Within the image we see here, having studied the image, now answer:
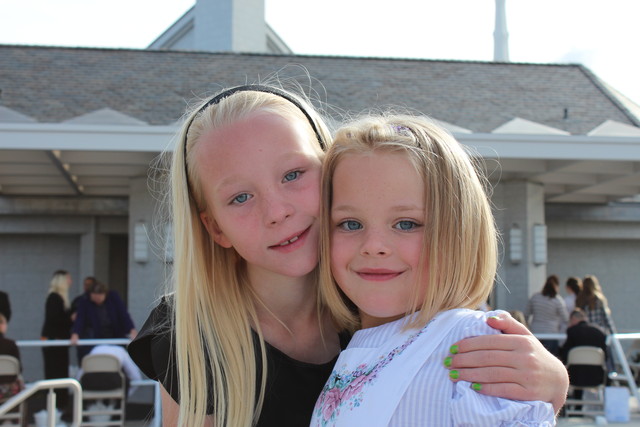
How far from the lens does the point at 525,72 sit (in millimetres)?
13500

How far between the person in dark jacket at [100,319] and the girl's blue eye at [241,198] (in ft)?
22.6

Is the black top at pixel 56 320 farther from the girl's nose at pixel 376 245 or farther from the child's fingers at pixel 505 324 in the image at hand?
the child's fingers at pixel 505 324

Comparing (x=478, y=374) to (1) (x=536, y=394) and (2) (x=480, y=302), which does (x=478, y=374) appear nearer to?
(1) (x=536, y=394)

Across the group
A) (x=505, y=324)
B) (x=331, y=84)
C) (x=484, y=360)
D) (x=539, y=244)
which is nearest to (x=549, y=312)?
(x=539, y=244)

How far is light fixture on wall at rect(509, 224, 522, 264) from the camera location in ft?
36.4

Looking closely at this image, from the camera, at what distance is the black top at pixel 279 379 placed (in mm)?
1693

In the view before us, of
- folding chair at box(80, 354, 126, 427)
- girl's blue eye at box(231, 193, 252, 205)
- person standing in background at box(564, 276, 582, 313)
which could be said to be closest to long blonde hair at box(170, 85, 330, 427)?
girl's blue eye at box(231, 193, 252, 205)

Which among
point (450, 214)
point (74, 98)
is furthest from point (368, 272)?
point (74, 98)

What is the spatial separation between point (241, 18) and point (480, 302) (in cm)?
1817

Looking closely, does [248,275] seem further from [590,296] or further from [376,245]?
[590,296]

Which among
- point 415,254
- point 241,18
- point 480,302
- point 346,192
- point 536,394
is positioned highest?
point 241,18

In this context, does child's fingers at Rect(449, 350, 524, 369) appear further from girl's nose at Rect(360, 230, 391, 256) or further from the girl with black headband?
the girl with black headband

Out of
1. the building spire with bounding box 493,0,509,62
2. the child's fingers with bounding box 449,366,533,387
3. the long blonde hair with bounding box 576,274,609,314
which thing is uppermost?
the building spire with bounding box 493,0,509,62

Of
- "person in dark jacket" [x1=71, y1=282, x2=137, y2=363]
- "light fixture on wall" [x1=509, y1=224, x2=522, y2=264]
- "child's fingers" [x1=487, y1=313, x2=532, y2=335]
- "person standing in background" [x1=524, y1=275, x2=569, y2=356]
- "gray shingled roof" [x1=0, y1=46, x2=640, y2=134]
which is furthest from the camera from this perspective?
"gray shingled roof" [x1=0, y1=46, x2=640, y2=134]
